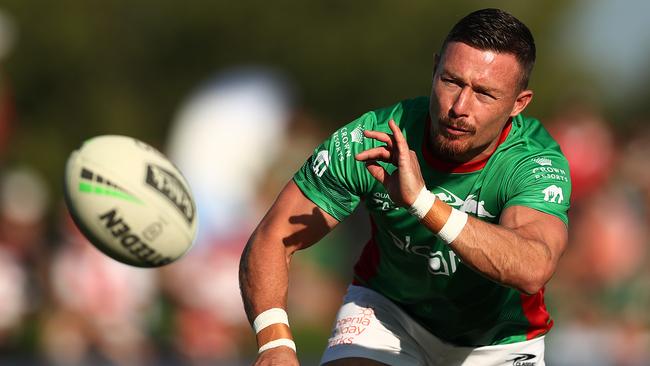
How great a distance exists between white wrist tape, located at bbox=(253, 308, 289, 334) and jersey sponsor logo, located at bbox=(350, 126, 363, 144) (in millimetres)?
975

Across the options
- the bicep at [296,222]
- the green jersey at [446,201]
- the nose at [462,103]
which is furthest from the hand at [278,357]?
the nose at [462,103]

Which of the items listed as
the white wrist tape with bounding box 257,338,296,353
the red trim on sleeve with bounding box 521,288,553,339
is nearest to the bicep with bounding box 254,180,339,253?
the white wrist tape with bounding box 257,338,296,353

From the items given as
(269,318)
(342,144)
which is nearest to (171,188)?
(342,144)

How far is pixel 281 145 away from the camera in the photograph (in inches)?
674

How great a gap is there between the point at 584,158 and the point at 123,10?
20.6 metres

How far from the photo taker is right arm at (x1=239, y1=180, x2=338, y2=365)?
19.6 feet

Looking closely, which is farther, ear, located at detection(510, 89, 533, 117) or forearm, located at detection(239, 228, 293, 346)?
ear, located at detection(510, 89, 533, 117)

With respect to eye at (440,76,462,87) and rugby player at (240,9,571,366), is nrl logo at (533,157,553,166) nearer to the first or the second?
rugby player at (240,9,571,366)

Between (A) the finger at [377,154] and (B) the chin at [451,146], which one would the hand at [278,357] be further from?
(B) the chin at [451,146]

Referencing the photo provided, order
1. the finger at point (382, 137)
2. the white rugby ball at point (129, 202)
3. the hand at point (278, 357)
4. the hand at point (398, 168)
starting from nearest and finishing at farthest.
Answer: the hand at point (398, 168) < the finger at point (382, 137) < the hand at point (278, 357) < the white rugby ball at point (129, 202)

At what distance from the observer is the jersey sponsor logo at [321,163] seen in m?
6.16

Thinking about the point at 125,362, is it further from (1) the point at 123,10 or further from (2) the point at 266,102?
(1) the point at 123,10

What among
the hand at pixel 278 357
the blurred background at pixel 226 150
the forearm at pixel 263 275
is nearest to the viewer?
the hand at pixel 278 357

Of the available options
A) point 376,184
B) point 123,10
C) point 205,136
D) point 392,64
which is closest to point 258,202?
point 205,136
